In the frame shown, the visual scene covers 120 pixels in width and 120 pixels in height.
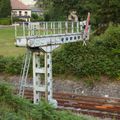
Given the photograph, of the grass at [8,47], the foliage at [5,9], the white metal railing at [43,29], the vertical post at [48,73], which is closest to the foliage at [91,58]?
the white metal railing at [43,29]

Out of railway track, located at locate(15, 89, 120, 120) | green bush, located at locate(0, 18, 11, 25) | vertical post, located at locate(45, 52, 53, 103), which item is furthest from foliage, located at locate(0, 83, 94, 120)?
green bush, located at locate(0, 18, 11, 25)

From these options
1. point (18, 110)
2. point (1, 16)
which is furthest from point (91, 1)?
point (1, 16)

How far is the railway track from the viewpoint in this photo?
21008 millimetres

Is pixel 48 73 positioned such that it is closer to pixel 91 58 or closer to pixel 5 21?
pixel 91 58

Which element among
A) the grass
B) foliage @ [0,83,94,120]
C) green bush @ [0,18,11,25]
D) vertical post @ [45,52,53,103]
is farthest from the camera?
green bush @ [0,18,11,25]

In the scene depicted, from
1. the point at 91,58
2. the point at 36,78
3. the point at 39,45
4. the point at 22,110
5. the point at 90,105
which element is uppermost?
the point at 39,45

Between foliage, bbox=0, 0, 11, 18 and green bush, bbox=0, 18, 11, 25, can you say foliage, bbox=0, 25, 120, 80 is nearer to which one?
green bush, bbox=0, 18, 11, 25

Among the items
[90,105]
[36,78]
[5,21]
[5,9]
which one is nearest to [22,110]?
[36,78]

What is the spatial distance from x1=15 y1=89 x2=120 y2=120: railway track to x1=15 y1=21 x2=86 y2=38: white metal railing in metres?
4.03

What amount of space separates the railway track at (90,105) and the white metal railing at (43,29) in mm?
4028

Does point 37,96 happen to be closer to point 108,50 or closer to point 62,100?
point 62,100

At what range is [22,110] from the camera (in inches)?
570

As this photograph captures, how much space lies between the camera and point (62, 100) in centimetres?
2433

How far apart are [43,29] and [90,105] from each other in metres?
5.01
